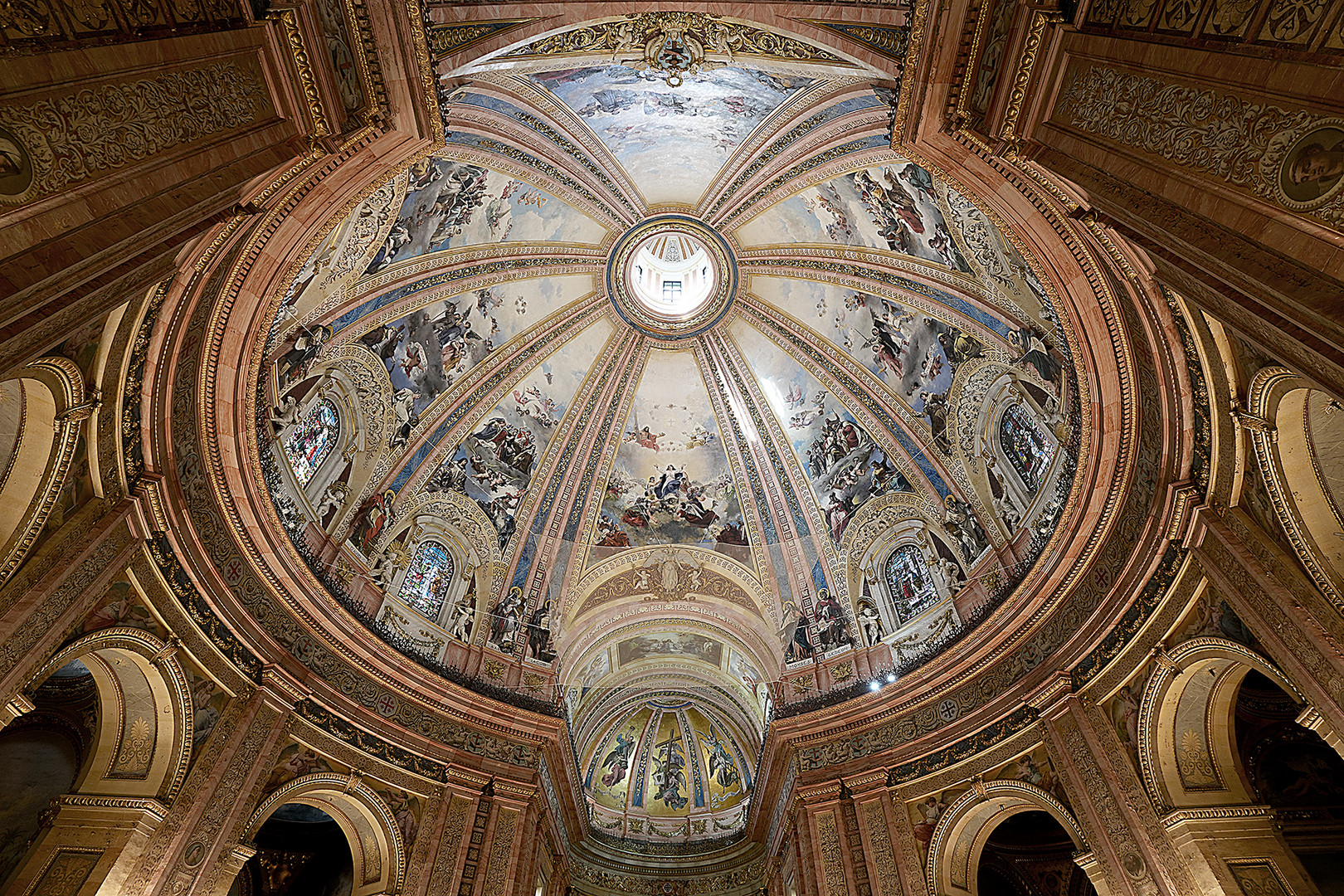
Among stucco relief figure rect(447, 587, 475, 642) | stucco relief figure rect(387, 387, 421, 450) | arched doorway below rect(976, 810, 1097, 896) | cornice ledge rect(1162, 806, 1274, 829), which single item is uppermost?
stucco relief figure rect(387, 387, 421, 450)

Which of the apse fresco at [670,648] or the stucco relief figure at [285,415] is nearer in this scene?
the stucco relief figure at [285,415]

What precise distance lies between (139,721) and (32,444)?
4182 millimetres

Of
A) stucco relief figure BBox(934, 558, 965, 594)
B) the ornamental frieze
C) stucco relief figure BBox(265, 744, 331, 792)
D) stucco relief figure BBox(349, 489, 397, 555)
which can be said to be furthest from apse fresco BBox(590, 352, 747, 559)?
the ornamental frieze

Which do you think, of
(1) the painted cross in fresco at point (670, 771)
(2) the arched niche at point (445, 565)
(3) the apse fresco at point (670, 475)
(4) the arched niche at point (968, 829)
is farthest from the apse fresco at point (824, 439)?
(1) the painted cross in fresco at point (670, 771)

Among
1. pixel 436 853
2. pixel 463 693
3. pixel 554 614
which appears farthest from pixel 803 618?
pixel 436 853

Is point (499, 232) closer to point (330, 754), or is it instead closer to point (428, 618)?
point (428, 618)

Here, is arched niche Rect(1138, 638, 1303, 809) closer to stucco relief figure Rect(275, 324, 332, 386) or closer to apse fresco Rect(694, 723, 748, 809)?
apse fresco Rect(694, 723, 748, 809)

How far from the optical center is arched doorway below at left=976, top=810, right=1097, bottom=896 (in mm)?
14516

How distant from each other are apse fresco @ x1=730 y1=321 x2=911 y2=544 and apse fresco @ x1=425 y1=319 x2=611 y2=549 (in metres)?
4.33

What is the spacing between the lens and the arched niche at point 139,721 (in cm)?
1005

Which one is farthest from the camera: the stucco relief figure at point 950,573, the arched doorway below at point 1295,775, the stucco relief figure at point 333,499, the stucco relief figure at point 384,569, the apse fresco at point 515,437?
the apse fresco at point 515,437

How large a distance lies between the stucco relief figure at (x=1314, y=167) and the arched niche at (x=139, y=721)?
12.8 metres

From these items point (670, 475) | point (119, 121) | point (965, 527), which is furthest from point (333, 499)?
point (965, 527)

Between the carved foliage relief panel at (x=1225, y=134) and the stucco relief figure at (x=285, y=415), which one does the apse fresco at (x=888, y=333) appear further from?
the stucco relief figure at (x=285, y=415)
